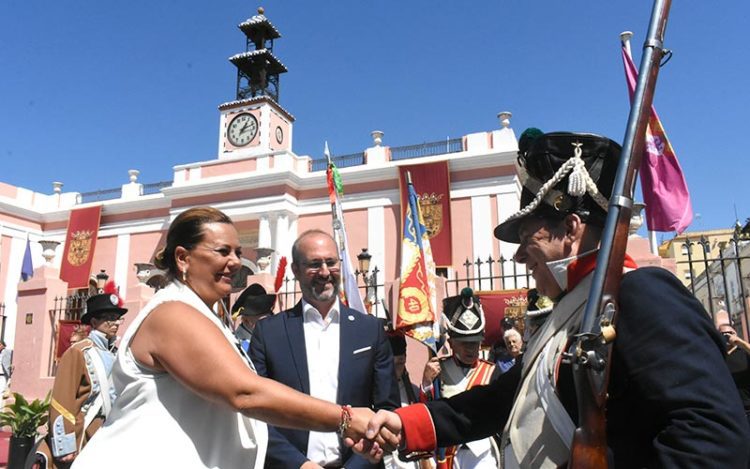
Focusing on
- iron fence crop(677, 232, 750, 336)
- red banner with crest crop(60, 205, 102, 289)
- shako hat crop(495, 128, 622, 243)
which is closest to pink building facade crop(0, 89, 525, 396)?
red banner with crest crop(60, 205, 102, 289)

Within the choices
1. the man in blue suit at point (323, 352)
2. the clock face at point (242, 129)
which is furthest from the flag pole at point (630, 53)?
the clock face at point (242, 129)

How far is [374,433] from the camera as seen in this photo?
2039 mm

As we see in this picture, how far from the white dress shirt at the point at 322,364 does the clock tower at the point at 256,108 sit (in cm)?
1893

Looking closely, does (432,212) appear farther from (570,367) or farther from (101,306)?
(570,367)

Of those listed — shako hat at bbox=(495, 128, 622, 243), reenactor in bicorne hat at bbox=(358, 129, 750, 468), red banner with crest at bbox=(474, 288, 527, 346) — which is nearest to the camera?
reenactor in bicorne hat at bbox=(358, 129, 750, 468)

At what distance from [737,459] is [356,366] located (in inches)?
78.9

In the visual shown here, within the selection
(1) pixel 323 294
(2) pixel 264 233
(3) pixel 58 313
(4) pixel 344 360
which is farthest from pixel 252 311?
(2) pixel 264 233

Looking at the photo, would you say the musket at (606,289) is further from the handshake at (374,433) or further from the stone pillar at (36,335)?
the stone pillar at (36,335)

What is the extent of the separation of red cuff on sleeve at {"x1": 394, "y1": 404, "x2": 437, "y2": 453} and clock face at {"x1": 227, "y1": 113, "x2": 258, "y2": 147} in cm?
2307

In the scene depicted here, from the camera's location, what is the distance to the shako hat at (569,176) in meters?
1.69

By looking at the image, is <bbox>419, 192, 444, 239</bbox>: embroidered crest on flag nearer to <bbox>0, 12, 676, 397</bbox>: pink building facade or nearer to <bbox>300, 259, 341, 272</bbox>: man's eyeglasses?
<bbox>0, 12, 676, 397</bbox>: pink building facade

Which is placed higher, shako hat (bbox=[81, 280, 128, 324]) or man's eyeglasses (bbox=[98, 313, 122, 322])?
shako hat (bbox=[81, 280, 128, 324])

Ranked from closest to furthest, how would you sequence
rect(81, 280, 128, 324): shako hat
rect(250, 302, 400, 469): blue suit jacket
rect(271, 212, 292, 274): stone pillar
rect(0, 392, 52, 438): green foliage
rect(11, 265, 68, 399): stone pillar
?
rect(250, 302, 400, 469): blue suit jacket < rect(81, 280, 128, 324): shako hat < rect(0, 392, 52, 438): green foliage < rect(11, 265, 68, 399): stone pillar < rect(271, 212, 292, 274): stone pillar

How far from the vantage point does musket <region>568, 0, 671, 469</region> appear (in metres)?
1.28
